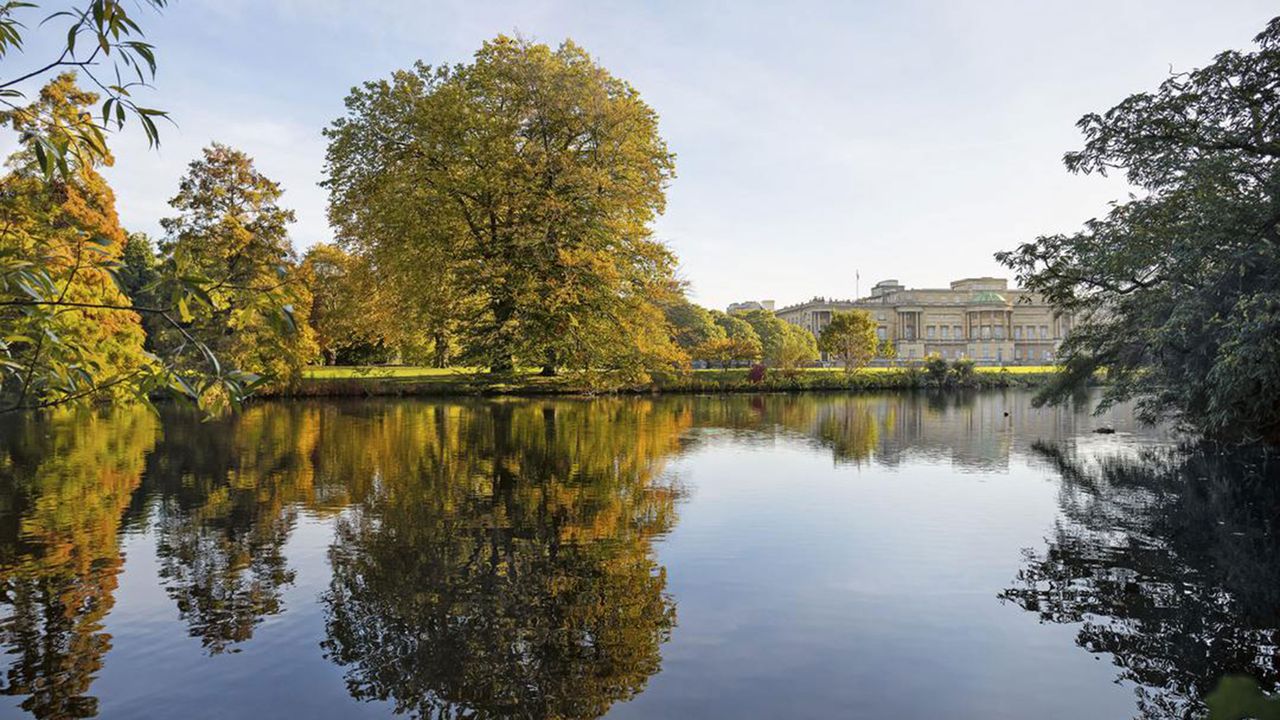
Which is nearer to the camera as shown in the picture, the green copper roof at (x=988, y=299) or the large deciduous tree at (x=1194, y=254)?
the large deciduous tree at (x=1194, y=254)

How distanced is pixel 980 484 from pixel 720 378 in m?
36.8

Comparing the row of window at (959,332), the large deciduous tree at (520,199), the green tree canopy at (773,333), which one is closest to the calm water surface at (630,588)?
the large deciduous tree at (520,199)

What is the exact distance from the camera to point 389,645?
5.89 metres

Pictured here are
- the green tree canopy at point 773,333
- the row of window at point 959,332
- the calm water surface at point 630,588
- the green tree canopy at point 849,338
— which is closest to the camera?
the calm water surface at point 630,588

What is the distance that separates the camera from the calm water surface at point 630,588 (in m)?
5.20

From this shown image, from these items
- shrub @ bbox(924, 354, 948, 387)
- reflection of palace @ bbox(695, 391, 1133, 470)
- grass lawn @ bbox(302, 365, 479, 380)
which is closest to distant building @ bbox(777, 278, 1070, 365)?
shrub @ bbox(924, 354, 948, 387)

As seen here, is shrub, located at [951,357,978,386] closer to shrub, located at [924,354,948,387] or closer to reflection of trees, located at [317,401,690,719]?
shrub, located at [924,354,948,387]

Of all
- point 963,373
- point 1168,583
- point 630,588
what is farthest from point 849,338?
point 630,588

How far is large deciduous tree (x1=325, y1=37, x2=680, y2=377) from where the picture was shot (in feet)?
79.3

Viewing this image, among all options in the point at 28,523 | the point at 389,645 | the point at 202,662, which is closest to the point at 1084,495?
the point at 389,645

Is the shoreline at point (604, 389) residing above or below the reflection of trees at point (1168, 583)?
above

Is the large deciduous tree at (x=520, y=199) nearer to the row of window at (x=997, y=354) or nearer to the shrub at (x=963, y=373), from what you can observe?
the shrub at (x=963, y=373)

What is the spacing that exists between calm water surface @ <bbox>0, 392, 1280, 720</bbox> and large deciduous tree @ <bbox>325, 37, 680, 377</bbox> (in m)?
9.74

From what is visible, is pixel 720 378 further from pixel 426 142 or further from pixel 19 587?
pixel 19 587
